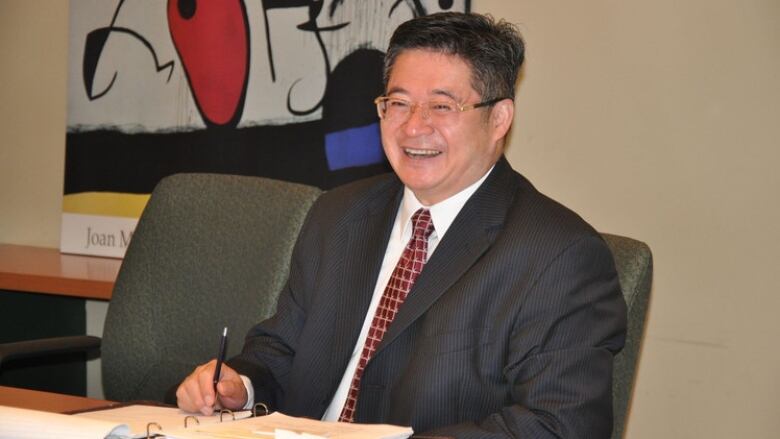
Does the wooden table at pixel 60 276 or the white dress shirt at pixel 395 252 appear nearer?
the white dress shirt at pixel 395 252

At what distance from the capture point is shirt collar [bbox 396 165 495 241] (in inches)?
87.0

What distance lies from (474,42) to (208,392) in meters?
0.90

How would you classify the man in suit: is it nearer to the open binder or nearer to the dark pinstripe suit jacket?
the dark pinstripe suit jacket

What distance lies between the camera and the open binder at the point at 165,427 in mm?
1473

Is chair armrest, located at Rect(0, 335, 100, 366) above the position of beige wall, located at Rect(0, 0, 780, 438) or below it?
below

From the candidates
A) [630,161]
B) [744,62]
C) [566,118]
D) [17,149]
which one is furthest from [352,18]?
[17,149]

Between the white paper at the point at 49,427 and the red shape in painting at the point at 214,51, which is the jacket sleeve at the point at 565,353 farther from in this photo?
the red shape in painting at the point at 214,51

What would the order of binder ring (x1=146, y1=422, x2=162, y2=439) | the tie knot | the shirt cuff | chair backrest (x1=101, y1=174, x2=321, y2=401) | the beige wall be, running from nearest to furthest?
binder ring (x1=146, y1=422, x2=162, y2=439)
the shirt cuff
the tie knot
chair backrest (x1=101, y1=174, x2=321, y2=401)
the beige wall

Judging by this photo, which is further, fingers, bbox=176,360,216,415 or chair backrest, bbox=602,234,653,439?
chair backrest, bbox=602,234,653,439

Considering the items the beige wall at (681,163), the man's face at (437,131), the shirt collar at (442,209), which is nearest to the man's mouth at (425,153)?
the man's face at (437,131)

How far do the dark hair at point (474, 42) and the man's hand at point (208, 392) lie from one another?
2.57 feet

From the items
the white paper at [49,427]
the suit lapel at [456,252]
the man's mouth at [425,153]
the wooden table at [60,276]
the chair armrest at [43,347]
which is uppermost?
the man's mouth at [425,153]

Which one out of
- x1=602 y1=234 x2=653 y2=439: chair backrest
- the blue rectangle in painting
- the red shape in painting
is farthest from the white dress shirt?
the red shape in painting

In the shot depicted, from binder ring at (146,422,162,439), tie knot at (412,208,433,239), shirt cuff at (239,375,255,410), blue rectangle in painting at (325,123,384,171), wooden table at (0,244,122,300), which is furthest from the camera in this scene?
blue rectangle in painting at (325,123,384,171)
